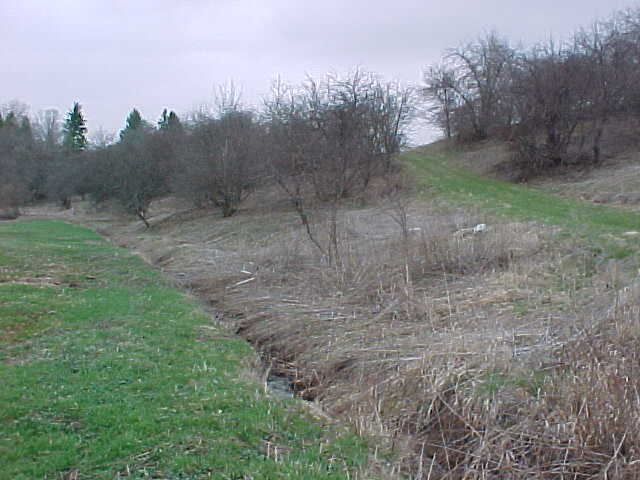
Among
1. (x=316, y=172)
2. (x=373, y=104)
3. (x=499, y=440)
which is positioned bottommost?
(x=499, y=440)

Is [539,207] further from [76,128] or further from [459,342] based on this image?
[76,128]

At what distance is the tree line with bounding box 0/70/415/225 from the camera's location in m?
19.5

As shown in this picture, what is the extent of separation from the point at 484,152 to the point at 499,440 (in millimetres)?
36840

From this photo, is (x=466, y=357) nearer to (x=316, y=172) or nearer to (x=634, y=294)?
(x=634, y=294)

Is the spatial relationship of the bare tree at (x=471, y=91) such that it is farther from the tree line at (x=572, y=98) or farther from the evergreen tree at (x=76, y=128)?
the evergreen tree at (x=76, y=128)

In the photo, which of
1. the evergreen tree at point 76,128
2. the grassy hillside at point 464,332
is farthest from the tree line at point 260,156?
the evergreen tree at point 76,128

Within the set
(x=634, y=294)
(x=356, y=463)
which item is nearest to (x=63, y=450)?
(x=356, y=463)

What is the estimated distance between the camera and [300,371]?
919 centimetres

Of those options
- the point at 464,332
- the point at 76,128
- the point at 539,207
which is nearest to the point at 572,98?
the point at 539,207

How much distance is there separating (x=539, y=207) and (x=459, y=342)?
13031mm

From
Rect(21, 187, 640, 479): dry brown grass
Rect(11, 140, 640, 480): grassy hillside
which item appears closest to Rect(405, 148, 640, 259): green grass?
Rect(11, 140, 640, 480): grassy hillside

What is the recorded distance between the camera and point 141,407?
637cm

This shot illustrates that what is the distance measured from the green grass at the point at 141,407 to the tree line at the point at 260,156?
257 inches

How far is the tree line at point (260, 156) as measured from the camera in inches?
768
